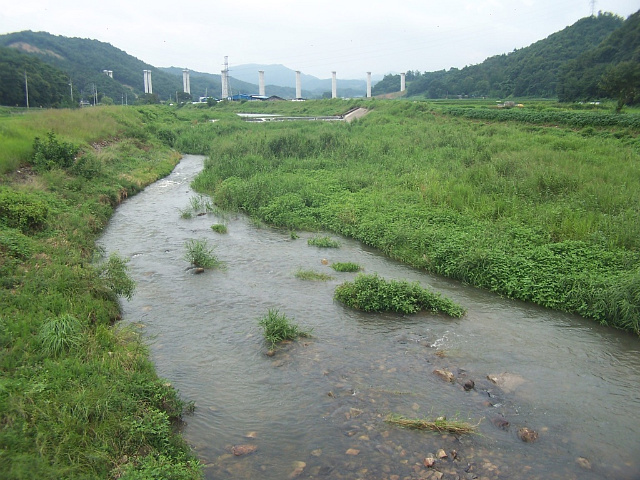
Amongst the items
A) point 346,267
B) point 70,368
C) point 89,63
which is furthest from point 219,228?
point 89,63

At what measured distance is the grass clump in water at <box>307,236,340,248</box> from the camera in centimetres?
1398

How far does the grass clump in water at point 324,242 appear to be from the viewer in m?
14.0

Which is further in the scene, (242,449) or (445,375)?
(445,375)

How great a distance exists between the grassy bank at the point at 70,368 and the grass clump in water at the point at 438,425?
2.71 m

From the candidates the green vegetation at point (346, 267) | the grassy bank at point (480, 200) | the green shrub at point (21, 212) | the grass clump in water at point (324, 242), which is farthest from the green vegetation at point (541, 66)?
the green shrub at point (21, 212)

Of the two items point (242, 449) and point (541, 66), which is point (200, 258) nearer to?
point (242, 449)

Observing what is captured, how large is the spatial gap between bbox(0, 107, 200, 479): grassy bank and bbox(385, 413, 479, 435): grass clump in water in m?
2.71

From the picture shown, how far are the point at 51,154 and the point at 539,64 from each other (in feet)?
221

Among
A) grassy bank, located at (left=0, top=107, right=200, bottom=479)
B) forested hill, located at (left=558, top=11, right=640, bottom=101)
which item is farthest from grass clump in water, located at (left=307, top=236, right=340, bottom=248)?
forested hill, located at (left=558, top=11, right=640, bottom=101)

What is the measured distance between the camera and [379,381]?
288 inches

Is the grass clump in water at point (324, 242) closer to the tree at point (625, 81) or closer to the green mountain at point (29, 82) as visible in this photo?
the tree at point (625, 81)

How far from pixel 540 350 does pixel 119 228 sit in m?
13.0

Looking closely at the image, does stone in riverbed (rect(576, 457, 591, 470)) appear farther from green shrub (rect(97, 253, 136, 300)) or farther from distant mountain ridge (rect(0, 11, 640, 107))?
distant mountain ridge (rect(0, 11, 640, 107))

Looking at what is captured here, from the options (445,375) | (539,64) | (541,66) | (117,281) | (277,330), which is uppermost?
(539,64)
